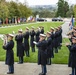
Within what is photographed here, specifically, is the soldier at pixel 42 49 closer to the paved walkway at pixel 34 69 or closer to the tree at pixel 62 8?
the paved walkway at pixel 34 69

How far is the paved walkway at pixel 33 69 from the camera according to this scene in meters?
14.0

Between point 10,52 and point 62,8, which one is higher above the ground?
point 10,52

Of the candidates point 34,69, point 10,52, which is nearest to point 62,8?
point 34,69

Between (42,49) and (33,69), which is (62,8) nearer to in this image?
(33,69)

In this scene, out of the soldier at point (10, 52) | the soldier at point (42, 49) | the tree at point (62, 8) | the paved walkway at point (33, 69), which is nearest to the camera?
the soldier at point (42, 49)

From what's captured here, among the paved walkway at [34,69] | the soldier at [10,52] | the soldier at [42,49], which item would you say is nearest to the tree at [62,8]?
the paved walkway at [34,69]

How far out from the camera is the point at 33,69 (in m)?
14.7

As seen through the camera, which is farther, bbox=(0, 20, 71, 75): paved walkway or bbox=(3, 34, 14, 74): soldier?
bbox=(0, 20, 71, 75): paved walkway

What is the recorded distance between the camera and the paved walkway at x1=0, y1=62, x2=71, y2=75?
1397 cm

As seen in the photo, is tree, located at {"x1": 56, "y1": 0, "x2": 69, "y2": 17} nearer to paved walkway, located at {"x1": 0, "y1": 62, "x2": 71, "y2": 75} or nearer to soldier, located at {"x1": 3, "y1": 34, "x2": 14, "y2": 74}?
paved walkway, located at {"x1": 0, "y1": 62, "x2": 71, "y2": 75}

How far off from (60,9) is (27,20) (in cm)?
4768

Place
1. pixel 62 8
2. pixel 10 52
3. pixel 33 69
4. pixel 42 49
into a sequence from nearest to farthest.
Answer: pixel 42 49, pixel 10 52, pixel 33 69, pixel 62 8

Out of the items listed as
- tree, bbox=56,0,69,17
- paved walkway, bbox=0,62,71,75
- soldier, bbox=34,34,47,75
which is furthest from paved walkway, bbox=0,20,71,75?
tree, bbox=56,0,69,17

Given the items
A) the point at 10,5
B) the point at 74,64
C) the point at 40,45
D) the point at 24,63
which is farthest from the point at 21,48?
the point at 10,5
